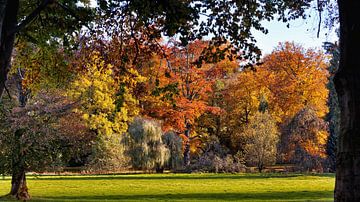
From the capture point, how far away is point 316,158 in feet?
131

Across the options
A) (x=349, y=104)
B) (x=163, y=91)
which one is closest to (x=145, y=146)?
(x=163, y=91)

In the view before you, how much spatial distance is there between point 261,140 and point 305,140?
3.33 metres

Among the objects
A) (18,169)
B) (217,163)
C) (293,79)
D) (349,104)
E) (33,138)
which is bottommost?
(18,169)

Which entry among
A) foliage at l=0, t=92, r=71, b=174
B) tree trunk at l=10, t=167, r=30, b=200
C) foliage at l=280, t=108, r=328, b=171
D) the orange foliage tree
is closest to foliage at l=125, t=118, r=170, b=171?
the orange foliage tree

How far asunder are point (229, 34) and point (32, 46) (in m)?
5.45

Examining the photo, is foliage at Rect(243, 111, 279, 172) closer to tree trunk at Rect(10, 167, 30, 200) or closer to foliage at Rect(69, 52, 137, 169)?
foliage at Rect(69, 52, 137, 169)

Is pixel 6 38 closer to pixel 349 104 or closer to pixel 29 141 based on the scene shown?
pixel 349 104

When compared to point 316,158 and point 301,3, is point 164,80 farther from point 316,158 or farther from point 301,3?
point 301,3

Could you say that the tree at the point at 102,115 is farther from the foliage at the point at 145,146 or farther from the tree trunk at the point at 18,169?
the tree trunk at the point at 18,169

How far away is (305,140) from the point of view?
129 feet

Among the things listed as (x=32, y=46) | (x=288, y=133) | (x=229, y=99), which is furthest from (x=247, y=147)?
(x=32, y=46)

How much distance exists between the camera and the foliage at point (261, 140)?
4025 cm

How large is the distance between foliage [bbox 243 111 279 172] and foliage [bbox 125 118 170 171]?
22.3ft

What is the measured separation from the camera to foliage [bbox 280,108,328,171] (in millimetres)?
39062
